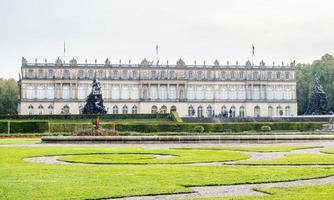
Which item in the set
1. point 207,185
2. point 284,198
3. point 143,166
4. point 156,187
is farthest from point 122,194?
point 143,166

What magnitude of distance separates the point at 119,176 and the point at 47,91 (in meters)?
94.4

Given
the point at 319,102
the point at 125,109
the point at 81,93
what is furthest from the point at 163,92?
the point at 319,102

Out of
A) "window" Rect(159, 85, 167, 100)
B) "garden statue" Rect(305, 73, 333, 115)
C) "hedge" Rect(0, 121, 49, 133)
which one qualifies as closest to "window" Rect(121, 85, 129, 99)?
"window" Rect(159, 85, 167, 100)

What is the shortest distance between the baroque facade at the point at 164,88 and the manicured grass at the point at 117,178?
289 feet

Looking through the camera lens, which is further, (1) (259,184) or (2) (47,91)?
(2) (47,91)

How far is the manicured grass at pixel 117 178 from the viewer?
1214cm

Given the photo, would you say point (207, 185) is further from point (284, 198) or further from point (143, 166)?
point (143, 166)

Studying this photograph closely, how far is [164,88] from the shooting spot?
110375 mm

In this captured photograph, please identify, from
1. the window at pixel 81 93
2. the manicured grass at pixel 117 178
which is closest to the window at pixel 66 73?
the window at pixel 81 93

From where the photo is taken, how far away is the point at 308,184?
13.5 metres

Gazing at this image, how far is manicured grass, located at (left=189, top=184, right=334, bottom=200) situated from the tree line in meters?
92.4

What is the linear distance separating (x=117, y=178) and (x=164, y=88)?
96.1 metres

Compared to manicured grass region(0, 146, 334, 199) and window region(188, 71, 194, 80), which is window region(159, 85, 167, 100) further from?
manicured grass region(0, 146, 334, 199)

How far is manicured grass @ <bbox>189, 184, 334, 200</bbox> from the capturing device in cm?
1135
